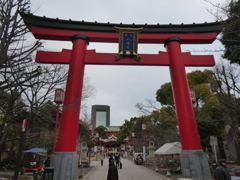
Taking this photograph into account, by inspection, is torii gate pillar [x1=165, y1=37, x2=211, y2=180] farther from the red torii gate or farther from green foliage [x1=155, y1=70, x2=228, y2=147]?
green foliage [x1=155, y1=70, x2=228, y2=147]

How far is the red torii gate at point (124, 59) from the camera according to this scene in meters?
8.82

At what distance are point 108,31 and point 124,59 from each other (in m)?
2.22

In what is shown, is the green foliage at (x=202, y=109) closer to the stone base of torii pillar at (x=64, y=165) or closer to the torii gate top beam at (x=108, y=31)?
the torii gate top beam at (x=108, y=31)

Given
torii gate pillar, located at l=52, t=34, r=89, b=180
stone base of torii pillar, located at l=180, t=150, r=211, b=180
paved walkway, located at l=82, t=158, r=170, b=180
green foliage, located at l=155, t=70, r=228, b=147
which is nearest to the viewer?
torii gate pillar, located at l=52, t=34, r=89, b=180

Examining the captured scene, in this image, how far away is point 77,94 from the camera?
9.53 meters

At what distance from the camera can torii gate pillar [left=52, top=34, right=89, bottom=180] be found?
807cm

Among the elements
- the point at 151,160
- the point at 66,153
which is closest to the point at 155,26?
the point at 66,153

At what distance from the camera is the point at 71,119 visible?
29.6ft

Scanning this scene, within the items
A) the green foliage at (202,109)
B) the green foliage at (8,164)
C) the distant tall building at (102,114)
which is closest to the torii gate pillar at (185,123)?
the green foliage at (202,109)

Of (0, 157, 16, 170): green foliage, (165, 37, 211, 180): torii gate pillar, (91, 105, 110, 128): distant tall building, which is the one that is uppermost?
(91, 105, 110, 128): distant tall building

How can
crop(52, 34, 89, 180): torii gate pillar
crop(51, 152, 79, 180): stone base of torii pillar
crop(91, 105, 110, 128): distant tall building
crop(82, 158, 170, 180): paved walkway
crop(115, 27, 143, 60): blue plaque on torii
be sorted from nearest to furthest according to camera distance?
crop(51, 152, 79, 180): stone base of torii pillar → crop(52, 34, 89, 180): torii gate pillar → crop(115, 27, 143, 60): blue plaque on torii → crop(82, 158, 170, 180): paved walkway → crop(91, 105, 110, 128): distant tall building

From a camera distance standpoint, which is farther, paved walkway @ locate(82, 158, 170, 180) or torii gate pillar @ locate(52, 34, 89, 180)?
paved walkway @ locate(82, 158, 170, 180)

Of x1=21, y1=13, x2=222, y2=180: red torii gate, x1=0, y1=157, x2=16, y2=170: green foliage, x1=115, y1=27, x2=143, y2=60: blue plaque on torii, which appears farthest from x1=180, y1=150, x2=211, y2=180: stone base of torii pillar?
x1=0, y1=157, x2=16, y2=170: green foliage

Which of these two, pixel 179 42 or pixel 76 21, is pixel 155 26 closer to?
pixel 179 42
